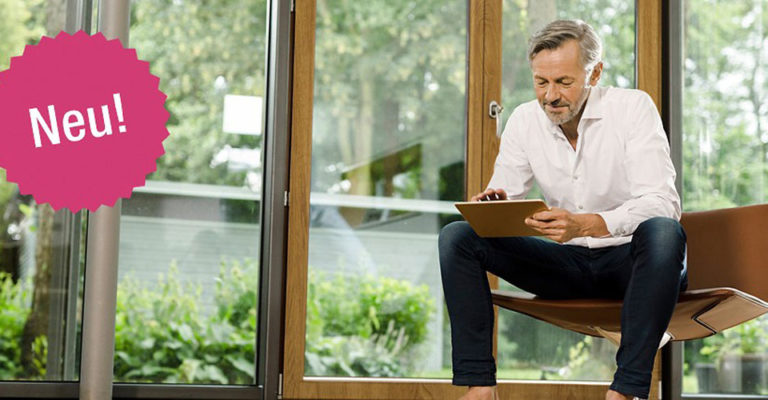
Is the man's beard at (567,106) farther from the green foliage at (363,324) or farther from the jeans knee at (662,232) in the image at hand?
the green foliage at (363,324)

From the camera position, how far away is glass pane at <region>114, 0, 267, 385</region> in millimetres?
3080

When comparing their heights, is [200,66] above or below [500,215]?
above

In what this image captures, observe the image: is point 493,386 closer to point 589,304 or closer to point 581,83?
point 589,304

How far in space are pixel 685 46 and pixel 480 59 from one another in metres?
0.85

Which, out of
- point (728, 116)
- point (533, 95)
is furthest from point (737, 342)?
point (533, 95)

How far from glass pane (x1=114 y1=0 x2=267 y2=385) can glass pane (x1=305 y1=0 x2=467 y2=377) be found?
0.24m

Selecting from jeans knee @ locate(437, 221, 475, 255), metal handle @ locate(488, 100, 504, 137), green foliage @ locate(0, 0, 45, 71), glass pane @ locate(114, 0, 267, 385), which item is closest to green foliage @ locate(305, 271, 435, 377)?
glass pane @ locate(114, 0, 267, 385)

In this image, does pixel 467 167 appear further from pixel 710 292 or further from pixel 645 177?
pixel 710 292

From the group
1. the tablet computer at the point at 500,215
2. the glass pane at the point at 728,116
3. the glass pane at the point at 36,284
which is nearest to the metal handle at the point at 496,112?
the glass pane at the point at 728,116

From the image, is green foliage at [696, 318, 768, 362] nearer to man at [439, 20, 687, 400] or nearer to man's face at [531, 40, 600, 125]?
man at [439, 20, 687, 400]

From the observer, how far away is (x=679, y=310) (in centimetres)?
222

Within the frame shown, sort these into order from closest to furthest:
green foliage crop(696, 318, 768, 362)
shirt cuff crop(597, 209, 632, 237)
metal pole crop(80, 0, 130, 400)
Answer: shirt cuff crop(597, 209, 632, 237), metal pole crop(80, 0, 130, 400), green foliage crop(696, 318, 768, 362)

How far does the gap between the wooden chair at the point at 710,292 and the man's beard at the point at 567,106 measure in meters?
0.49

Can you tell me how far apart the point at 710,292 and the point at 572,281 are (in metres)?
0.34
